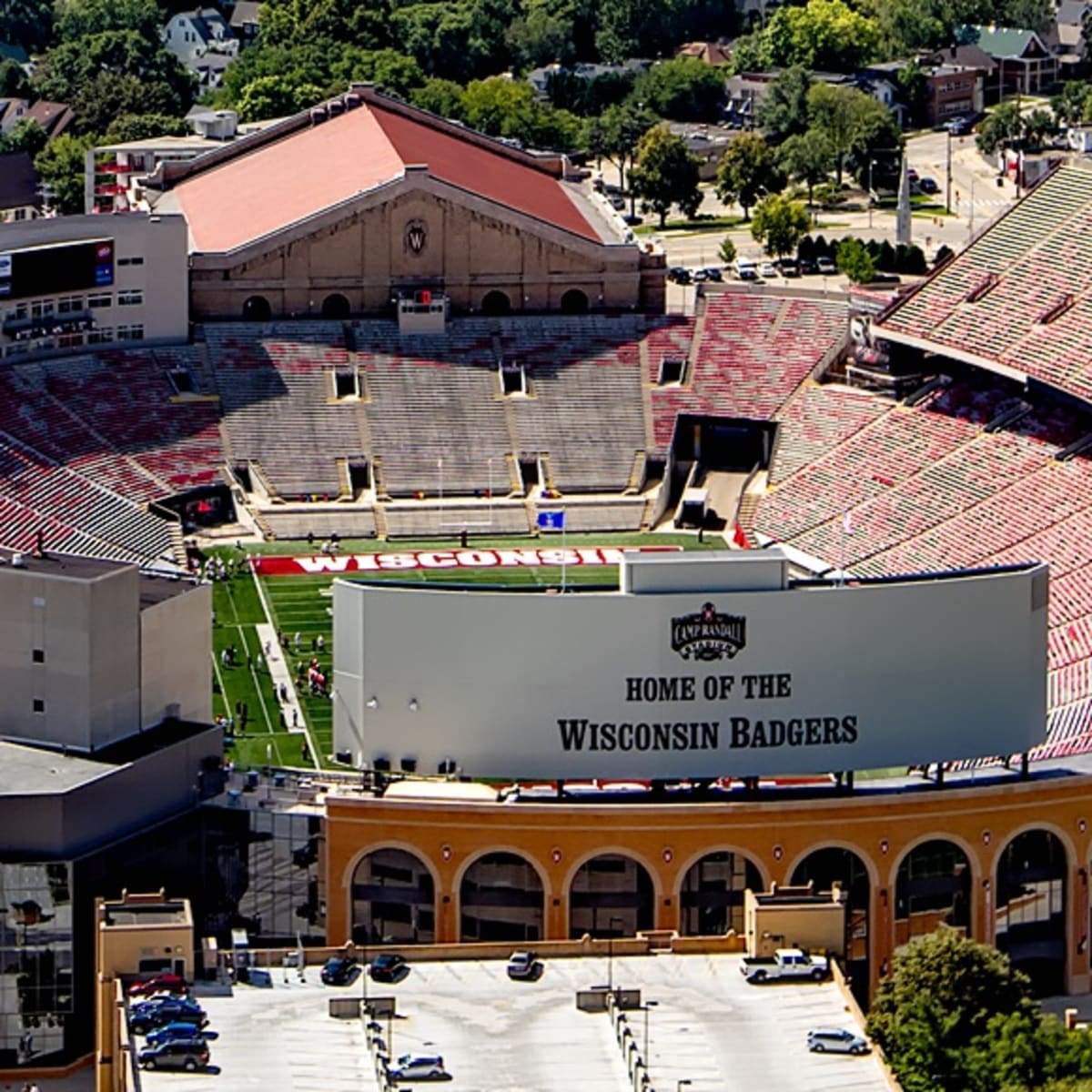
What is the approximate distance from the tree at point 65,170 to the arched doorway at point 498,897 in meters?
90.4

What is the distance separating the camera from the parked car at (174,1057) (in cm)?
8625

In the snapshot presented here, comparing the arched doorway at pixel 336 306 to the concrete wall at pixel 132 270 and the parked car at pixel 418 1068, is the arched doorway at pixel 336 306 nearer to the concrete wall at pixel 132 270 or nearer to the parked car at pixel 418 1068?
the concrete wall at pixel 132 270

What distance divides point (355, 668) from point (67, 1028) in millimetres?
10818

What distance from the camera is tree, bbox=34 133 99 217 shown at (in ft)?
607

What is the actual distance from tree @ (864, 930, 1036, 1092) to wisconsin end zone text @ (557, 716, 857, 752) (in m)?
7.02

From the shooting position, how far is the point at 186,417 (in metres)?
144

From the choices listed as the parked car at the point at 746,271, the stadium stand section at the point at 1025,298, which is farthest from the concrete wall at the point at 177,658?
the parked car at the point at 746,271

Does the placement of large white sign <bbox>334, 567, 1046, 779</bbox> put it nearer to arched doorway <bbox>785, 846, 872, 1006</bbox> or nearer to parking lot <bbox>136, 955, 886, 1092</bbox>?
arched doorway <bbox>785, 846, 872, 1006</bbox>

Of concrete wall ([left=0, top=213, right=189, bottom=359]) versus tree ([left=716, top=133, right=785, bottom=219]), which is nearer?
concrete wall ([left=0, top=213, right=189, bottom=359])

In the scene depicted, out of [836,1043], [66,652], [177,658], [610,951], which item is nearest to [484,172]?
[177,658]

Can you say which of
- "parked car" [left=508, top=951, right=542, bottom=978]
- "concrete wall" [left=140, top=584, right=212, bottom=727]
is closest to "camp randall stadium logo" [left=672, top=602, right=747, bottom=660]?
"parked car" [left=508, top=951, right=542, bottom=978]

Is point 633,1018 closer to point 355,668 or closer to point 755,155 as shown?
point 355,668

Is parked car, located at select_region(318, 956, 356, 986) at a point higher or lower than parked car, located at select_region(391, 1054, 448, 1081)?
higher

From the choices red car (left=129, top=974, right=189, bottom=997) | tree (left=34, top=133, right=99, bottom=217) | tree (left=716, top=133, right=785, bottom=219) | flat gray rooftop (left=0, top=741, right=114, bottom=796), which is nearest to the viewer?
red car (left=129, top=974, right=189, bottom=997)
